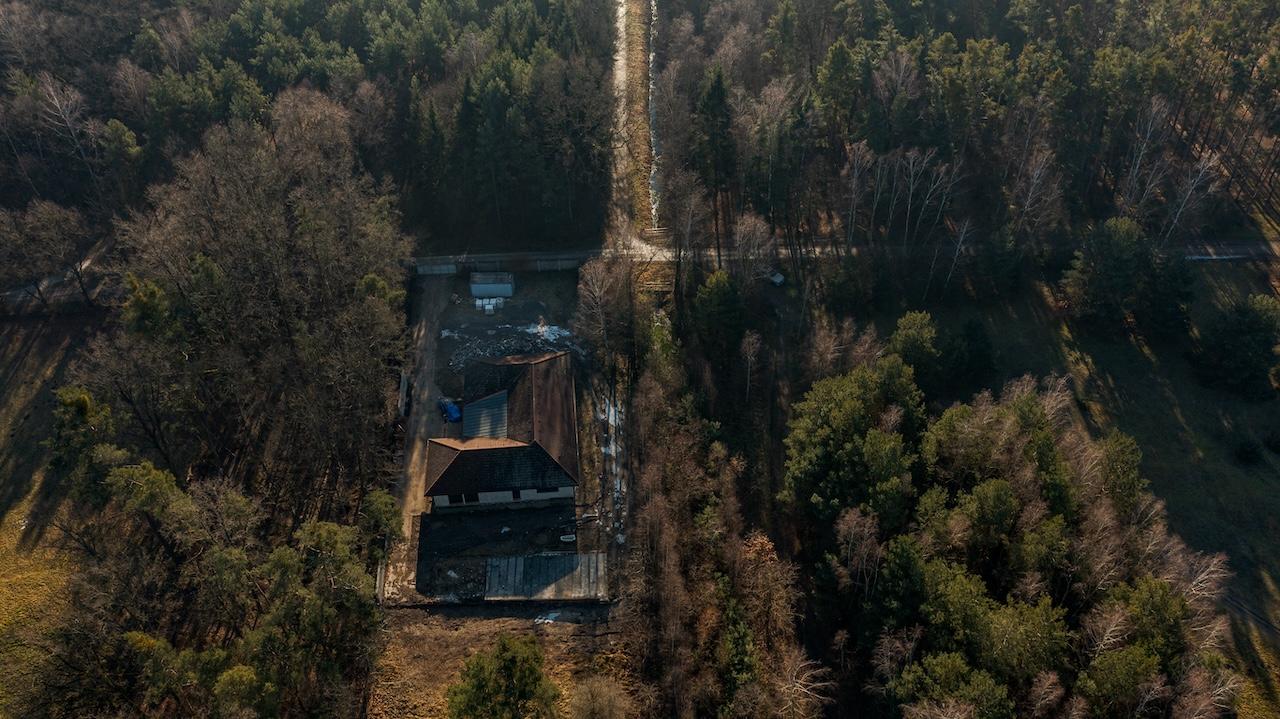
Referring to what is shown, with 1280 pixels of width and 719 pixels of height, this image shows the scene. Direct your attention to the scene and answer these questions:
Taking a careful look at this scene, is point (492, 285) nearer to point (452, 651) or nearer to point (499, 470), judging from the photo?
point (499, 470)

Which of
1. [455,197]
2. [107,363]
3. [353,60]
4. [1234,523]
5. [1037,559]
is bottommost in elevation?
[1037,559]

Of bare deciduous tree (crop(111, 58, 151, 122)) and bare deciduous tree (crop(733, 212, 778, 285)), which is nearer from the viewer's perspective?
bare deciduous tree (crop(733, 212, 778, 285))

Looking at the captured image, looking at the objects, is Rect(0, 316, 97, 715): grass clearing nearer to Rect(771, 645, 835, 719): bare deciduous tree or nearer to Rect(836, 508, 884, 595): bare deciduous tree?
Rect(771, 645, 835, 719): bare deciduous tree

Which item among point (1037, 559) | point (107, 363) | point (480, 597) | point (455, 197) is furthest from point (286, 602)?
point (455, 197)

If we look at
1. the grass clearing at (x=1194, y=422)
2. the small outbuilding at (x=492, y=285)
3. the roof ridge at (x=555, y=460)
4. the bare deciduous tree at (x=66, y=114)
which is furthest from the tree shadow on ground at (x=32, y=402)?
the grass clearing at (x=1194, y=422)

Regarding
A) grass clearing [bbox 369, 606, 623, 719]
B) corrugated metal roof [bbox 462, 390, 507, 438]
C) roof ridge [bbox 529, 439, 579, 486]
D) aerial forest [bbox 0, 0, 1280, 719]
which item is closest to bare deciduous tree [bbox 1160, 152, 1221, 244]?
aerial forest [bbox 0, 0, 1280, 719]

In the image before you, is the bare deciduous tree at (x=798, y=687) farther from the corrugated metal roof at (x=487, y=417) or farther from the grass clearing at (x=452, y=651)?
the corrugated metal roof at (x=487, y=417)

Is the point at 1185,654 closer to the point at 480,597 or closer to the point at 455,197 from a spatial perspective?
the point at 480,597
